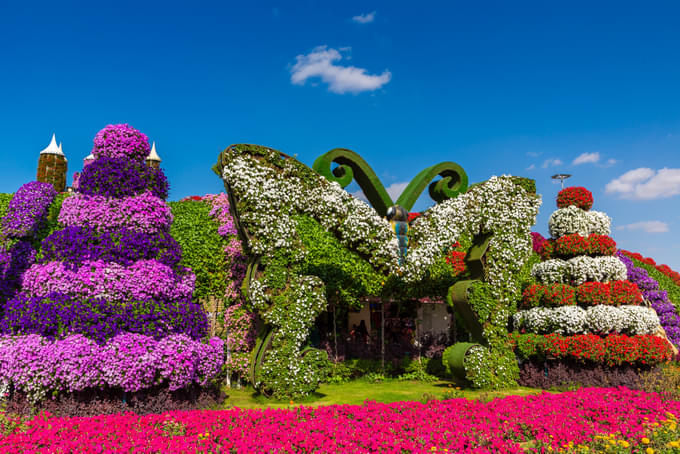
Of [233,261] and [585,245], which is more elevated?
[585,245]

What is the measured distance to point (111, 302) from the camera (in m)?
8.17

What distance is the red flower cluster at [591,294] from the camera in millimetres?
11500

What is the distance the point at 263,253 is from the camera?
9289 millimetres

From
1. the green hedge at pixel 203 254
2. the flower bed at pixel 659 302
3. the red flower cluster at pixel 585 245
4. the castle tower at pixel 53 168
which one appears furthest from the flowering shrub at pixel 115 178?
the flower bed at pixel 659 302

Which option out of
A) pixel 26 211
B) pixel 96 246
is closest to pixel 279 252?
pixel 96 246

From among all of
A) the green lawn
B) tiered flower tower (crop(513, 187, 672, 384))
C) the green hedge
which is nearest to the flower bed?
tiered flower tower (crop(513, 187, 672, 384))

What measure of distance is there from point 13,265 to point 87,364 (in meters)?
4.13

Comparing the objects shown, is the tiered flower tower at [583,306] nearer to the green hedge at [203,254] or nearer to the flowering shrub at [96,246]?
the green hedge at [203,254]

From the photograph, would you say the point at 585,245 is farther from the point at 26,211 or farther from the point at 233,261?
the point at 26,211

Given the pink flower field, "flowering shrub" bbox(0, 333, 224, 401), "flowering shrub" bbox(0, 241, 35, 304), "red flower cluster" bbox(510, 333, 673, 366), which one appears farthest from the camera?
"red flower cluster" bbox(510, 333, 673, 366)

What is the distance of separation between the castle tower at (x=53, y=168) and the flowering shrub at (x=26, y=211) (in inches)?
259

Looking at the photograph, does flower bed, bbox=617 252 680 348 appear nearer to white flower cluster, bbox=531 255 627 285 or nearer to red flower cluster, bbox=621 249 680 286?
red flower cluster, bbox=621 249 680 286

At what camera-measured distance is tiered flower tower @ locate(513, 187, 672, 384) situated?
11.0 m

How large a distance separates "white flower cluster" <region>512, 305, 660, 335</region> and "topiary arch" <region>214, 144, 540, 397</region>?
1.07 meters
